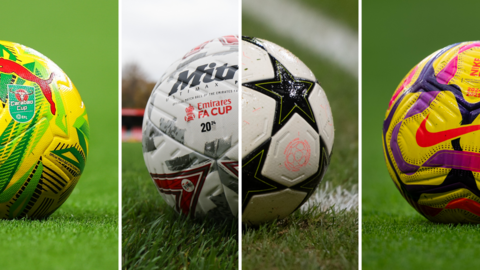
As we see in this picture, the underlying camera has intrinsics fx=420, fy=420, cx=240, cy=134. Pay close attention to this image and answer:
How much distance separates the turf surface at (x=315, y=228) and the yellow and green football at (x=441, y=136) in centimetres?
34

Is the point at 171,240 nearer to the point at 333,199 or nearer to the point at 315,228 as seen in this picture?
the point at 315,228

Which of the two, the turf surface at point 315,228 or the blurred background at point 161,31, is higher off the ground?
the blurred background at point 161,31

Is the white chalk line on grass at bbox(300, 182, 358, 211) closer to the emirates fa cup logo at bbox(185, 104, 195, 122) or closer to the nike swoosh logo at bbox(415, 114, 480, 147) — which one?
the nike swoosh logo at bbox(415, 114, 480, 147)

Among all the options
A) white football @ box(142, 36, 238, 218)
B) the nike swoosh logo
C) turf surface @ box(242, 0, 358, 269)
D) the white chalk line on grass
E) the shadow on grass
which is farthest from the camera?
the white chalk line on grass

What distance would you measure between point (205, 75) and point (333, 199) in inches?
52.4

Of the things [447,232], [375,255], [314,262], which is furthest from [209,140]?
[447,232]

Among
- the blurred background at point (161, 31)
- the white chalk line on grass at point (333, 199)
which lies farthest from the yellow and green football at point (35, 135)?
the white chalk line on grass at point (333, 199)

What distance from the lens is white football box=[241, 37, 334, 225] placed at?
2006mm

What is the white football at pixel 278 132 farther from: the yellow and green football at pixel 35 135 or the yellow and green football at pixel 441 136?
the yellow and green football at pixel 35 135

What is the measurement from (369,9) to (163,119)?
124cm

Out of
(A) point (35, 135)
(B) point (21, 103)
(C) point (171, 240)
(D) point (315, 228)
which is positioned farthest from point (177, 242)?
(B) point (21, 103)

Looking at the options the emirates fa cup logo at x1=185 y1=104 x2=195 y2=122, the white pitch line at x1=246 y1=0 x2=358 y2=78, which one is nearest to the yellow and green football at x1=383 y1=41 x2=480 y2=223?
the white pitch line at x1=246 y1=0 x2=358 y2=78

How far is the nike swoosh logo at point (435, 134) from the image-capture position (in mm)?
2238

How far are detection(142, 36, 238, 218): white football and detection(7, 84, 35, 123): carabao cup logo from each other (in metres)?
0.69
